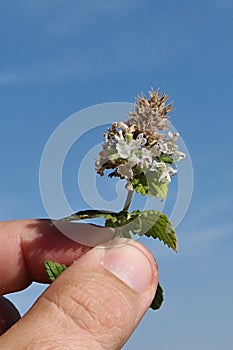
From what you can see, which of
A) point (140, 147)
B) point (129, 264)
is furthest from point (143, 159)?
point (129, 264)

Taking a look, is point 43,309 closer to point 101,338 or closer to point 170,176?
point 101,338

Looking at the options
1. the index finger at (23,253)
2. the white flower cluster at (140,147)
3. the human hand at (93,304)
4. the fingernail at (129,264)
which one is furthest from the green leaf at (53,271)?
the index finger at (23,253)

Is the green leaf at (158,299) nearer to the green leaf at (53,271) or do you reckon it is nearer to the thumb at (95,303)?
the thumb at (95,303)

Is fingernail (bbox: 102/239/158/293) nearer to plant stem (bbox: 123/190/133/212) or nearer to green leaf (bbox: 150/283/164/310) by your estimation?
green leaf (bbox: 150/283/164/310)

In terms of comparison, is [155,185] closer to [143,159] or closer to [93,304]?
[143,159]

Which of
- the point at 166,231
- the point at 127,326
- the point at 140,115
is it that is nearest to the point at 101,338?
the point at 127,326

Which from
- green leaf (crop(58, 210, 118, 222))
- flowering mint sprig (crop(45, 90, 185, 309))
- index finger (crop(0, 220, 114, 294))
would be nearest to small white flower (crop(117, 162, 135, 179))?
flowering mint sprig (crop(45, 90, 185, 309))
